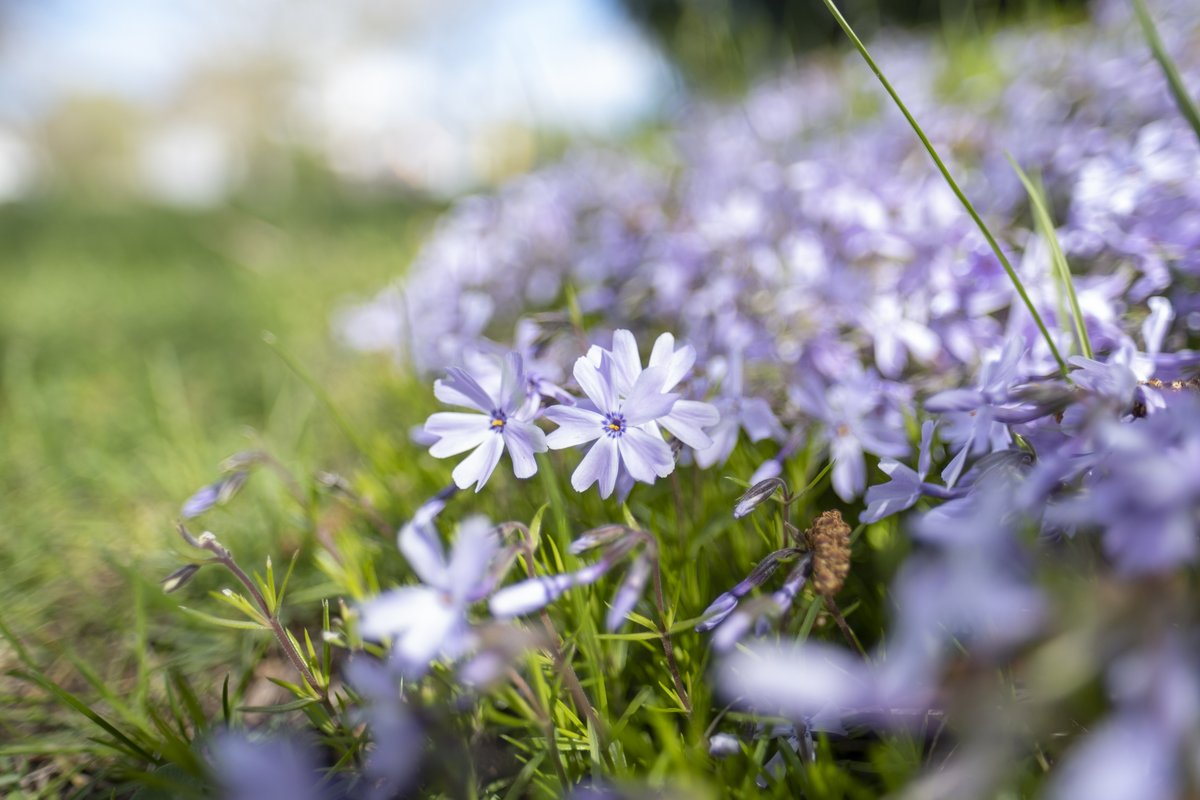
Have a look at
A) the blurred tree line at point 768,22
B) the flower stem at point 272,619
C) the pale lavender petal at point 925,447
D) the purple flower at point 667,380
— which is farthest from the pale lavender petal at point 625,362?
the blurred tree line at point 768,22

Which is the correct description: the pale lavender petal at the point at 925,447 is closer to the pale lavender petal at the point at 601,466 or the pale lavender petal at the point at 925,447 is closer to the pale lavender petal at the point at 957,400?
the pale lavender petal at the point at 957,400

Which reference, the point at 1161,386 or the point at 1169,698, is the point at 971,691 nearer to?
the point at 1169,698

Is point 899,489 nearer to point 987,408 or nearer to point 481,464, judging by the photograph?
point 987,408

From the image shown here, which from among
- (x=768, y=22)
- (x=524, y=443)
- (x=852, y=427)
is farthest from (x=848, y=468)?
(x=768, y=22)

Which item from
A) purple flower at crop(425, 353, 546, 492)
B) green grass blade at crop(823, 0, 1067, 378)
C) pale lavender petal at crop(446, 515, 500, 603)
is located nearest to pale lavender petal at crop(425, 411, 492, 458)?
purple flower at crop(425, 353, 546, 492)

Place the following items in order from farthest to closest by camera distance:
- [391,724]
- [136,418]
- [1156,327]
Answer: [136,418] < [1156,327] < [391,724]

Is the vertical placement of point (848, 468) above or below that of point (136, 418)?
above

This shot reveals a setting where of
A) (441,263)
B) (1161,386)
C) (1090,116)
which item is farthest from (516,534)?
(1090,116)
